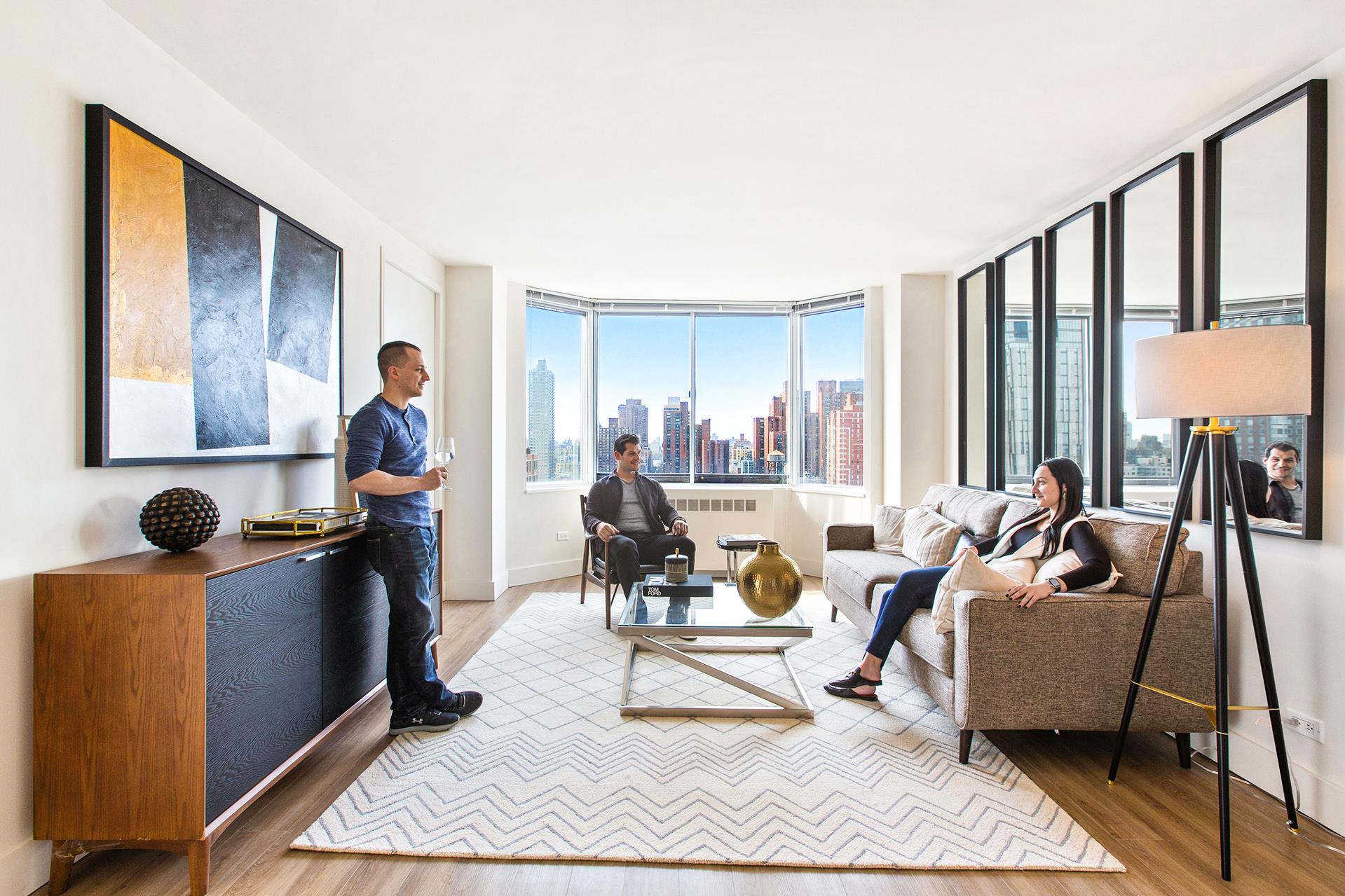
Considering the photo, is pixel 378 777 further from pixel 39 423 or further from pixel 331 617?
pixel 39 423

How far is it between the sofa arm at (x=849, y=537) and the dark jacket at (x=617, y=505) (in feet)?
3.63

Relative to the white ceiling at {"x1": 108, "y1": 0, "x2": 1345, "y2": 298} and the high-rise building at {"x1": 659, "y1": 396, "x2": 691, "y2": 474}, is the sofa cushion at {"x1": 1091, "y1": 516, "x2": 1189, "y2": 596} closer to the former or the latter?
the white ceiling at {"x1": 108, "y1": 0, "x2": 1345, "y2": 298}

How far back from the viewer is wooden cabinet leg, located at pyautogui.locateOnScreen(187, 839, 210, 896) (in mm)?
1838

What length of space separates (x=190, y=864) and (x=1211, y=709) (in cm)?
308

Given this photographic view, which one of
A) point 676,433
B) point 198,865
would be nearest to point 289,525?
point 198,865

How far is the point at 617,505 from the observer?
4.87 metres

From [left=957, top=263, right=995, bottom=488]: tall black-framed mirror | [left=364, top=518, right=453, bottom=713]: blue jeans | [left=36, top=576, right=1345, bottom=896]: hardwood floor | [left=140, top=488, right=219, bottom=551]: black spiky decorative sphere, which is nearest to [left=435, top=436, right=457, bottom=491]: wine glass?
[left=364, top=518, right=453, bottom=713]: blue jeans

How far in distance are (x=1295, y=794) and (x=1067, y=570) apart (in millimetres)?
958

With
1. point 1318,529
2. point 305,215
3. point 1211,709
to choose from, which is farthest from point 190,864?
point 1318,529

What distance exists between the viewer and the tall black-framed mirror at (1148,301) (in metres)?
2.94

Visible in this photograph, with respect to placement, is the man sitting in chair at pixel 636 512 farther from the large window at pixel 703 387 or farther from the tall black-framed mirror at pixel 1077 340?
the tall black-framed mirror at pixel 1077 340

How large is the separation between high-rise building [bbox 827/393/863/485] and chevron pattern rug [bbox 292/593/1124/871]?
2.73 m

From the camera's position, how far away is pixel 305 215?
326 centimetres

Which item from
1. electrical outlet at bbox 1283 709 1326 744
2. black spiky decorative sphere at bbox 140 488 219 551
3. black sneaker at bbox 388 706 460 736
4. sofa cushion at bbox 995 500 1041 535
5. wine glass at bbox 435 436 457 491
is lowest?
black sneaker at bbox 388 706 460 736
